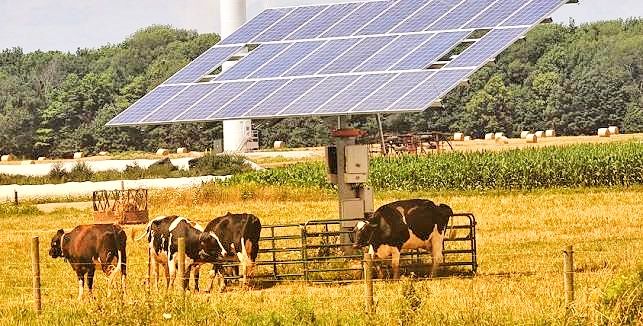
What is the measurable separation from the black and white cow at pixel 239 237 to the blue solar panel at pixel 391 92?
408 centimetres

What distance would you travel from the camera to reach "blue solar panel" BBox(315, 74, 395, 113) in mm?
31078

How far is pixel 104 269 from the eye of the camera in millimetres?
26406

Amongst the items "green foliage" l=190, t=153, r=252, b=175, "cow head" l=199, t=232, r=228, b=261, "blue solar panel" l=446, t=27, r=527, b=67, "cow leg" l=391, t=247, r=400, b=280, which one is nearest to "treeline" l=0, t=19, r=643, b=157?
"green foliage" l=190, t=153, r=252, b=175

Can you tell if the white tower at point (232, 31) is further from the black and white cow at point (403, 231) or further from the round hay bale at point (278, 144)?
the black and white cow at point (403, 231)

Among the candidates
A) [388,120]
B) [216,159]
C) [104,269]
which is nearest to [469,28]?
[104,269]

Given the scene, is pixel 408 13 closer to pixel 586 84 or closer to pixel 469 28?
pixel 469 28

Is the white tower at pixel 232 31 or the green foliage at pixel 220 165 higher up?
the white tower at pixel 232 31

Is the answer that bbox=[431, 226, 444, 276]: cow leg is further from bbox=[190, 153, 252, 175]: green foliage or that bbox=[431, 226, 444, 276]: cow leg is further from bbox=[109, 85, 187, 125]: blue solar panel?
bbox=[190, 153, 252, 175]: green foliage

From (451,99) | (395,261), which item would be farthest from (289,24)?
(451,99)

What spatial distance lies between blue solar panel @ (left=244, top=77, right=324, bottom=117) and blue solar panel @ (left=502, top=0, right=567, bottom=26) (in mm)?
4939

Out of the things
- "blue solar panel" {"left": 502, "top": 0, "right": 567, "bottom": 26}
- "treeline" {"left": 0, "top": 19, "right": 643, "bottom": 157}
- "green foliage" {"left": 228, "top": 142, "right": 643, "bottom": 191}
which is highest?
"treeline" {"left": 0, "top": 19, "right": 643, "bottom": 157}

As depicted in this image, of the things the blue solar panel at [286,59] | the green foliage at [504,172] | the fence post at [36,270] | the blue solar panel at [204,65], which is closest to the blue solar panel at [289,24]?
the blue solar panel at [204,65]

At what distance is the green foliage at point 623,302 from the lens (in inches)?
755

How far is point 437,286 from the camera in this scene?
26172 mm
